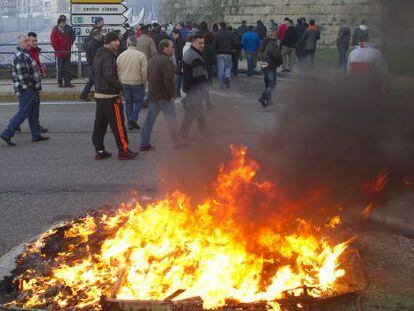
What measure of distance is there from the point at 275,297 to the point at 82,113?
9594mm

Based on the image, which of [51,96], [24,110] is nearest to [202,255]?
[24,110]

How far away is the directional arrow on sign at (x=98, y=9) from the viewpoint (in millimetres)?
15578

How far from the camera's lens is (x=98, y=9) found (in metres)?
15.6

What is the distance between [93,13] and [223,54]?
3541 mm

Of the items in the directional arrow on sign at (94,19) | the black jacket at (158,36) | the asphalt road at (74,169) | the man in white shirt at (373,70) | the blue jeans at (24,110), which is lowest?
the asphalt road at (74,169)

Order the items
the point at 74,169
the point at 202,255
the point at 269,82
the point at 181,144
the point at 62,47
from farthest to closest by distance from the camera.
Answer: the point at 62,47
the point at 269,82
the point at 181,144
the point at 74,169
the point at 202,255

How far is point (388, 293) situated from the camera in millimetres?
4816

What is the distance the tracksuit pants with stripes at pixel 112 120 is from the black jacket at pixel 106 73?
0.15 meters

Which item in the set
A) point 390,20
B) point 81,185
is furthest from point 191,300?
point 81,185

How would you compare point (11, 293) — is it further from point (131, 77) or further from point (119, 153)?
point (131, 77)

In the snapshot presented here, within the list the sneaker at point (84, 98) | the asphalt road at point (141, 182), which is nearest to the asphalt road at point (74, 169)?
the asphalt road at point (141, 182)

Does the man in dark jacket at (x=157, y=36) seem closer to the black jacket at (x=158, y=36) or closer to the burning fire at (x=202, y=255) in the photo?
the black jacket at (x=158, y=36)

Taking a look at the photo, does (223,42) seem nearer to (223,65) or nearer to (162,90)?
(223,65)

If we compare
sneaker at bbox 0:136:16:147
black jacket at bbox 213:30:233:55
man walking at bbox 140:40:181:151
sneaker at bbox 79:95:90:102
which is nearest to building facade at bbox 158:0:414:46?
black jacket at bbox 213:30:233:55
